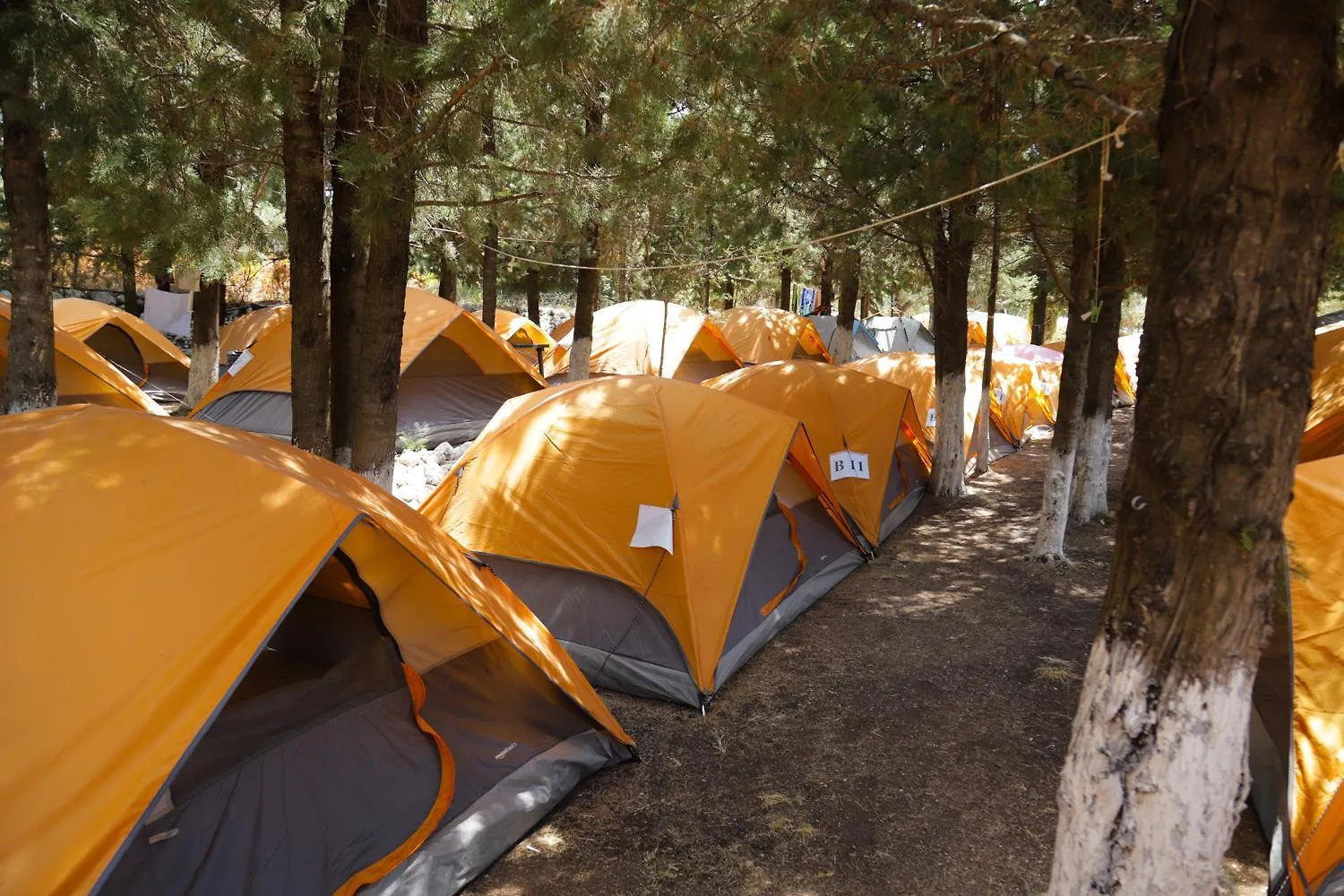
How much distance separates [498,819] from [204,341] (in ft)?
37.7

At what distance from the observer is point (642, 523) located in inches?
205

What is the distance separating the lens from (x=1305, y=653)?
3.51 metres

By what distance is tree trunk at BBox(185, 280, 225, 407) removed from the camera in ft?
41.8

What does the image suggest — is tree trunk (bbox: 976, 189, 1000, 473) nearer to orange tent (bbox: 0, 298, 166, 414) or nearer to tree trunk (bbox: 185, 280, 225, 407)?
orange tent (bbox: 0, 298, 166, 414)

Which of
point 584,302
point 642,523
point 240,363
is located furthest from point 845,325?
point 642,523

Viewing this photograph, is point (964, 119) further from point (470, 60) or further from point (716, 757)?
point (716, 757)

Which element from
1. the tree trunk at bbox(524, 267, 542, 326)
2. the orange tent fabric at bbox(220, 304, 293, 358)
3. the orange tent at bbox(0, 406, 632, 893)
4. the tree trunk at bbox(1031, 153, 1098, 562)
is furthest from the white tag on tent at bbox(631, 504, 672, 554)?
the tree trunk at bbox(524, 267, 542, 326)

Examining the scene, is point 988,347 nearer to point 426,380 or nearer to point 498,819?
point 426,380

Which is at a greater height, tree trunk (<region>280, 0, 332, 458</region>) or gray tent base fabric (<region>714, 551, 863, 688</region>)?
tree trunk (<region>280, 0, 332, 458</region>)

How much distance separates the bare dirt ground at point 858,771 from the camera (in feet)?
11.5

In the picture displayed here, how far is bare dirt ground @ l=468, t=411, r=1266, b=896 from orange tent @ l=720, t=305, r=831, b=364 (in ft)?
39.3

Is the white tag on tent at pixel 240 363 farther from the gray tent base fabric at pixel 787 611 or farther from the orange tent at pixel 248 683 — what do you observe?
the orange tent at pixel 248 683

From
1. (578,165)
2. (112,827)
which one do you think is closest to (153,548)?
(112,827)

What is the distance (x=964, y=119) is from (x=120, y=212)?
5.21 metres
